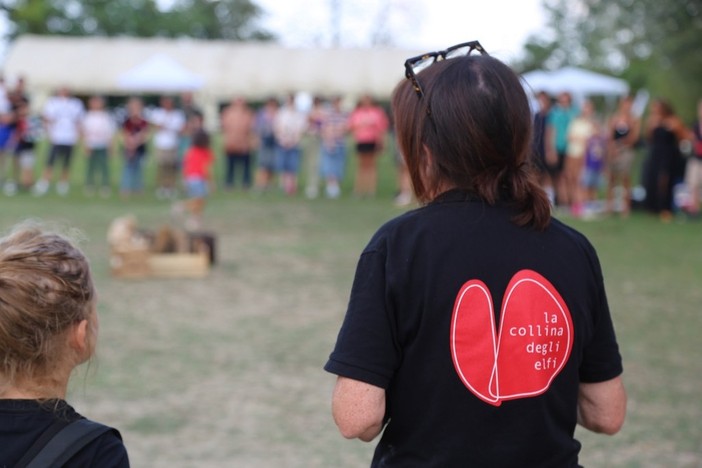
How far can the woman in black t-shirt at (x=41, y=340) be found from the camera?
201 centimetres

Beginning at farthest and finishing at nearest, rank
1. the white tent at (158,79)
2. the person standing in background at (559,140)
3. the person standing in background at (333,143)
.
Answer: the white tent at (158,79) → the person standing in background at (333,143) → the person standing in background at (559,140)

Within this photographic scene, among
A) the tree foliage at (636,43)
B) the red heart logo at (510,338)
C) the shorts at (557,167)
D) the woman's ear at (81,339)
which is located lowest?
the shorts at (557,167)

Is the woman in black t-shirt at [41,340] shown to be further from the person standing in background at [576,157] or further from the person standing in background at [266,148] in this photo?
the person standing in background at [266,148]

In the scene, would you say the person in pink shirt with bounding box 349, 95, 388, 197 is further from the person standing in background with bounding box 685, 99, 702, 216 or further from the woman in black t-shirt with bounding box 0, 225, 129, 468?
the woman in black t-shirt with bounding box 0, 225, 129, 468

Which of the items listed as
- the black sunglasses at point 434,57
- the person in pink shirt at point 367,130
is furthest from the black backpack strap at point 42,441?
the person in pink shirt at point 367,130

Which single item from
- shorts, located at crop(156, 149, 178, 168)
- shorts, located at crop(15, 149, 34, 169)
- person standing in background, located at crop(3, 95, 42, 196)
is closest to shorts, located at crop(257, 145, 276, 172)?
shorts, located at crop(156, 149, 178, 168)

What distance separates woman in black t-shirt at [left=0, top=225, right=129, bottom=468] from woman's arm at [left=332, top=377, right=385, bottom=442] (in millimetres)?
471

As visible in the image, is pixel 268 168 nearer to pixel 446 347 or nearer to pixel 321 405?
pixel 321 405

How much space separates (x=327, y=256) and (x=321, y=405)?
5.69 meters

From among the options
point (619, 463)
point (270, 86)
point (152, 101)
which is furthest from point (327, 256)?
point (152, 101)

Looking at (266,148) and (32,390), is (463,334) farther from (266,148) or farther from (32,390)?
(266,148)

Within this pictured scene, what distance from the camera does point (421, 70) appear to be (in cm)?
209

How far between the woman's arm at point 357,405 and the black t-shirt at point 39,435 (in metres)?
0.47

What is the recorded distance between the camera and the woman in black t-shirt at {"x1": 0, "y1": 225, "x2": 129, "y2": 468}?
2012 mm
